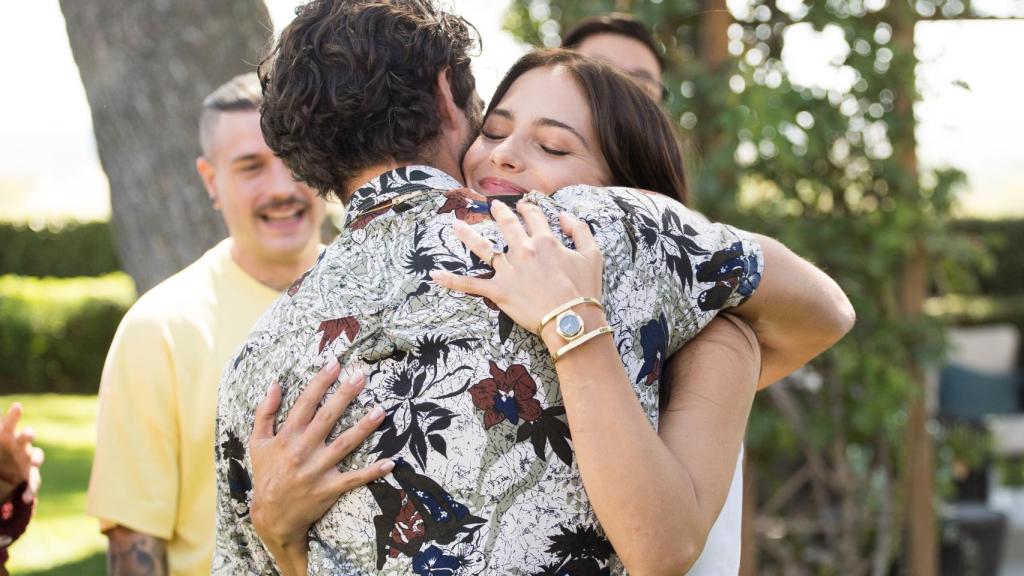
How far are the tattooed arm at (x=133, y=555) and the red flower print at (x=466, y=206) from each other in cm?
142

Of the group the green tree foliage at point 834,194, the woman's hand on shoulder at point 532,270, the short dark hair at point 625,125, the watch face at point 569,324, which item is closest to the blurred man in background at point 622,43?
the green tree foliage at point 834,194

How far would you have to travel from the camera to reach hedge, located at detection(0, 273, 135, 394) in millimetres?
13602

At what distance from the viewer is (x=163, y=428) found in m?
2.64

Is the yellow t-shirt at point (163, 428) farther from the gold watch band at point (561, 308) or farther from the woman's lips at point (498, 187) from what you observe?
the gold watch band at point (561, 308)

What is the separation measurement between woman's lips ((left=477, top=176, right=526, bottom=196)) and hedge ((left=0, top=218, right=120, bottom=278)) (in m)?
15.8

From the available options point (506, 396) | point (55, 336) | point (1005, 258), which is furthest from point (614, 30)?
point (1005, 258)

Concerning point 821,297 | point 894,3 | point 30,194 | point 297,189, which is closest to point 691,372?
point 821,297

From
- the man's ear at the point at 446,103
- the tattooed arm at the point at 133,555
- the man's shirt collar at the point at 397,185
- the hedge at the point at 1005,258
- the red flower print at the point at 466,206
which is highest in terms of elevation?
the man's ear at the point at 446,103

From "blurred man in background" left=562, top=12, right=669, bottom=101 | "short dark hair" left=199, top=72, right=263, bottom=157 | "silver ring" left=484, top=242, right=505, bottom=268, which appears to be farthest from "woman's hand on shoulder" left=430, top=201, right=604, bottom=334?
"blurred man in background" left=562, top=12, right=669, bottom=101

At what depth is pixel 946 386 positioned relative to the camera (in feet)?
30.7

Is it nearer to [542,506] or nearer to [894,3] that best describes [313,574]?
[542,506]

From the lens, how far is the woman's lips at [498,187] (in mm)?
1837

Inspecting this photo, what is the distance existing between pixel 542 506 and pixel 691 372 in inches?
12.8

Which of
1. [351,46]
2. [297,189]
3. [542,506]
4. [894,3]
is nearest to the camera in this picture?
[542,506]
